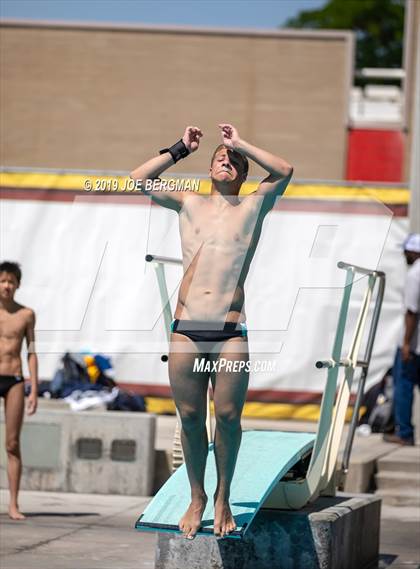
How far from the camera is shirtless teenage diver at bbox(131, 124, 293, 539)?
6.16 m

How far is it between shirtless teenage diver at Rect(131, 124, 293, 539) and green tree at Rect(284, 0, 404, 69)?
2430 inches

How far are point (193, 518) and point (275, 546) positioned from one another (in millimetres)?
828

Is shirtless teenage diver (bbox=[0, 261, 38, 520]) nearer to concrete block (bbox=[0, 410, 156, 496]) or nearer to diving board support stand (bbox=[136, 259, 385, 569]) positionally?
concrete block (bbox=[0, 410, 156, 496])

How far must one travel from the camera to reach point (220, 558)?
6.88 m

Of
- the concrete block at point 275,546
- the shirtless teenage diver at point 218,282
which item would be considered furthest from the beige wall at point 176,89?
the shirtless teenage diver at point 218,282

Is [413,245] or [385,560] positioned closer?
[385,560]

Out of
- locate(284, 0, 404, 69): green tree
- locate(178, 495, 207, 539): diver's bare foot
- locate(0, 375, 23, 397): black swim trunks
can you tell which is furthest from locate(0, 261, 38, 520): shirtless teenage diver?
locate(284, 0, 404, 69): green tree

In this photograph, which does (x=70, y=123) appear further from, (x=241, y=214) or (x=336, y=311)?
(x=241, y=214)

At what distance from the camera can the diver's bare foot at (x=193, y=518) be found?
251 inches

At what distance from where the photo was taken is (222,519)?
6301 mm

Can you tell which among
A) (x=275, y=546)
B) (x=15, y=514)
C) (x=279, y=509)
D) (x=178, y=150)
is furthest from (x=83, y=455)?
(x=178, y=150)

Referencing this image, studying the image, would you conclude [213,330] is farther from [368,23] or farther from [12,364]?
[368,23]

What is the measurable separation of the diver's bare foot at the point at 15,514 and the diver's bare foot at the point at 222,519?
3368 mm

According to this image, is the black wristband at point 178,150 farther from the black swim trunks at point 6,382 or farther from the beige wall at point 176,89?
the beige wall at point 176,89
